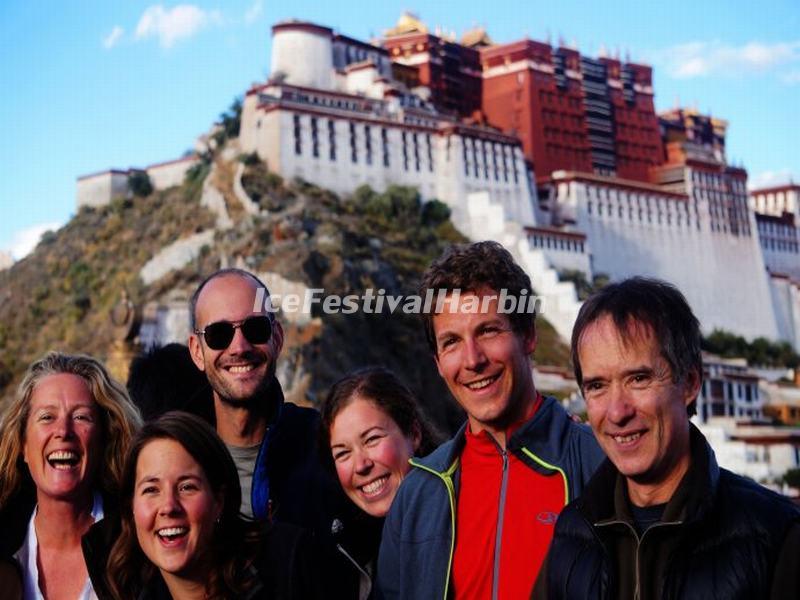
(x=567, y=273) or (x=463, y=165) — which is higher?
(x=463, y=165)

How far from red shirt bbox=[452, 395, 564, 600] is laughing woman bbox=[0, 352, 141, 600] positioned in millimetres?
1301

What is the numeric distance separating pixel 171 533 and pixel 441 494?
863mm

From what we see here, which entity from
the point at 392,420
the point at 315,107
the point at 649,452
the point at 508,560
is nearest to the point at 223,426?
the point at 392,420

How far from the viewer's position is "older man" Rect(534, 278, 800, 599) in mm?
3090

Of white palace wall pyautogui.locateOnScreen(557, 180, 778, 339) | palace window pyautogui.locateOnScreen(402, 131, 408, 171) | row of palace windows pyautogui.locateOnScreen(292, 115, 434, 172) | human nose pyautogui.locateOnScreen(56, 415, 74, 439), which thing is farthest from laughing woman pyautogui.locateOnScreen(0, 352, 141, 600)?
white palace wall pyautogui.locateOnScreen(557, 180, 778, 339)

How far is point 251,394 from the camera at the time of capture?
4.80 metres

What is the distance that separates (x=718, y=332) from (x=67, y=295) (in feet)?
97.2

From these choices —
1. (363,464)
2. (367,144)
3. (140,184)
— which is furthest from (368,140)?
(363,464)

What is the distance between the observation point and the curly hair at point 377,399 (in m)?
4.53

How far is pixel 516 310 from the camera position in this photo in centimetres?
397

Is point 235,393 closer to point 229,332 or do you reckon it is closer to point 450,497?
point 229,332

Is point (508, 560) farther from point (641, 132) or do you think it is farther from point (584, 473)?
point (641, 132)

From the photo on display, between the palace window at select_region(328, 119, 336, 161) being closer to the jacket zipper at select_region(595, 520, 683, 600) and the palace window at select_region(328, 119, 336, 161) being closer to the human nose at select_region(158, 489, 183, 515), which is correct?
the human nose at select_region(158, 489, 183, 515)

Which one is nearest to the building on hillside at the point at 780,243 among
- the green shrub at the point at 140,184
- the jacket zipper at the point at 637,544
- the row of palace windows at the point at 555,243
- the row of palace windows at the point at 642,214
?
the row of palace windows at the point at 642,214
